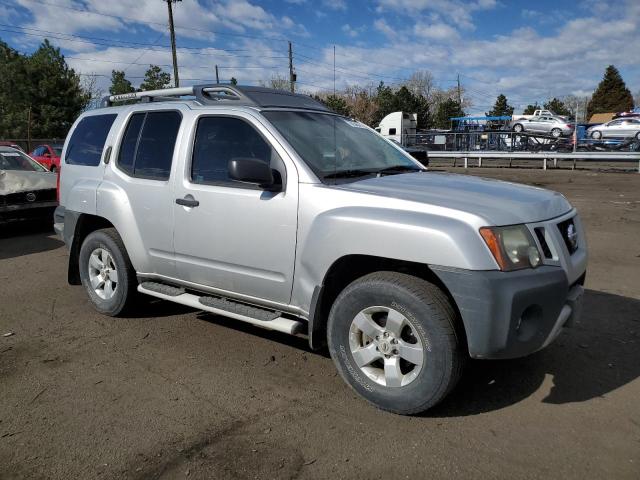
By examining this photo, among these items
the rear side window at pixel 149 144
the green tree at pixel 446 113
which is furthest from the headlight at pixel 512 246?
the green tree at pixel 446 113

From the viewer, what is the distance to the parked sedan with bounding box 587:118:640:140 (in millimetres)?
29703

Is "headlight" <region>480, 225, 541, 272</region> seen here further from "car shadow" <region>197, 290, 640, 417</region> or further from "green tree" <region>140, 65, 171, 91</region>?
"green tree" <region>140, 65, 171, 91</region>

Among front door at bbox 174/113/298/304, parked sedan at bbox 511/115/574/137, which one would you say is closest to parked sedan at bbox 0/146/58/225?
front door at bbox 174/113/298/304

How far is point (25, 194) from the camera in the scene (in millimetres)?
9539

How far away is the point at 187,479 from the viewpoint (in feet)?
8.68

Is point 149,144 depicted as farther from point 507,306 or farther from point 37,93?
point 37,93

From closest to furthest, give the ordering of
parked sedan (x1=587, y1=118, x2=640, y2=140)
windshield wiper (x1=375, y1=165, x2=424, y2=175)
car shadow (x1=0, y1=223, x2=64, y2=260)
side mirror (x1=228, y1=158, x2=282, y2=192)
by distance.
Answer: side mirror (x1=228, y1=158, x2=282, y2=192) → windshield wiper (x1=375, y1=165, x2=424, y2=175) → car shadow (x1=0, y1=223, x2=64, y2=260) → parked sedan (x1=587, y1=118, x2=640, y2=140)

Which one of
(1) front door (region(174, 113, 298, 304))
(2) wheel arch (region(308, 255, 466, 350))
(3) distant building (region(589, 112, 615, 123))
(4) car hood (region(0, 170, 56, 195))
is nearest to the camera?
(2) wheel arch (region(308, 255, 466, 350))

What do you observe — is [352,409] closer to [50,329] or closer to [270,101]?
[270,101]

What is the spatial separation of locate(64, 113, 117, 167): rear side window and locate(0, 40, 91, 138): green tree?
4071cm

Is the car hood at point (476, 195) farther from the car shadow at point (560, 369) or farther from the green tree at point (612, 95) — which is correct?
the green tree at point (612, 95)

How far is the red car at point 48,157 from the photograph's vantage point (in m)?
19.3

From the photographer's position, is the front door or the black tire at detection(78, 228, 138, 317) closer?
the front door

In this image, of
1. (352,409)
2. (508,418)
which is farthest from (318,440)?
(508,418)
